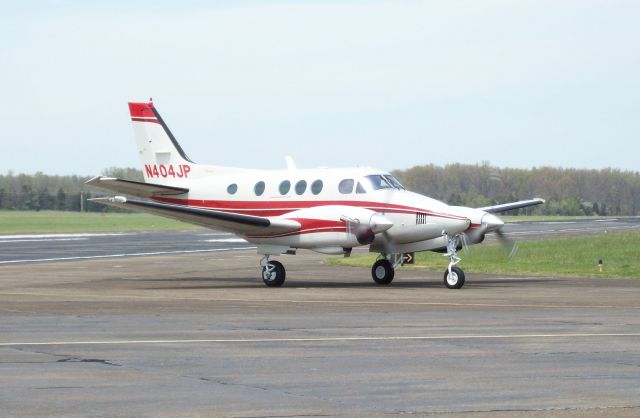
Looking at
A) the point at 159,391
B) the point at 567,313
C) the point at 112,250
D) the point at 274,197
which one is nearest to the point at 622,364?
A: the point at 159,391

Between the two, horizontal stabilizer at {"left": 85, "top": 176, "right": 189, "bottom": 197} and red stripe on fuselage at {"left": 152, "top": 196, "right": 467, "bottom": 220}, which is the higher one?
horizontal stabilizer at {"left": 85, "top": 176, "right": 189, "bottom": 197}

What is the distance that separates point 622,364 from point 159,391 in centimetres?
598

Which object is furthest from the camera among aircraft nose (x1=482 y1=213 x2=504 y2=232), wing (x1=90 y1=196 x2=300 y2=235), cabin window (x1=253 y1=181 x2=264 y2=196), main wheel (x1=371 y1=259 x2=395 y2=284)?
cabin window (x1=253 y1=181 x2=264 y2=196)

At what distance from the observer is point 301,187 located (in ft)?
106

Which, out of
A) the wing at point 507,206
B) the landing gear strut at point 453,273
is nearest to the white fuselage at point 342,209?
the landing gear strut at point 453,273

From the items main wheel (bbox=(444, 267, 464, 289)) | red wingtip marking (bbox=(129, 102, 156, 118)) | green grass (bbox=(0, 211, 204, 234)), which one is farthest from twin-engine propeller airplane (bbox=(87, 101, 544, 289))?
green grass (bbox=(0, 211, 204, 234))

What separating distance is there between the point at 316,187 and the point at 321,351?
16.5m

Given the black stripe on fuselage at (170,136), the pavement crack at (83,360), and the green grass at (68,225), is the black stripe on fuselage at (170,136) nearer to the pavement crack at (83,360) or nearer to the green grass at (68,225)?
the pavement crack at (83,360)

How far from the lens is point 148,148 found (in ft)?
121

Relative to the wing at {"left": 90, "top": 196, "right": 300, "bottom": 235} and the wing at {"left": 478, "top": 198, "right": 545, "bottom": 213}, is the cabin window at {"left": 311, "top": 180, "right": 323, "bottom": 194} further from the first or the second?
the wing at {"left": 478, "top": 198, "right": 545, "bottom": 213}

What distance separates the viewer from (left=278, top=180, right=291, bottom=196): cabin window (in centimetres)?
3253

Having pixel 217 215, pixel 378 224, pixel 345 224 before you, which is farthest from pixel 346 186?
pixel 217 215

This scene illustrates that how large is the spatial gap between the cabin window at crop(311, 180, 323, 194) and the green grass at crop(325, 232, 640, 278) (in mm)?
5788

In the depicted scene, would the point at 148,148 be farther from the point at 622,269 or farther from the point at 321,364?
the point at 321,364
